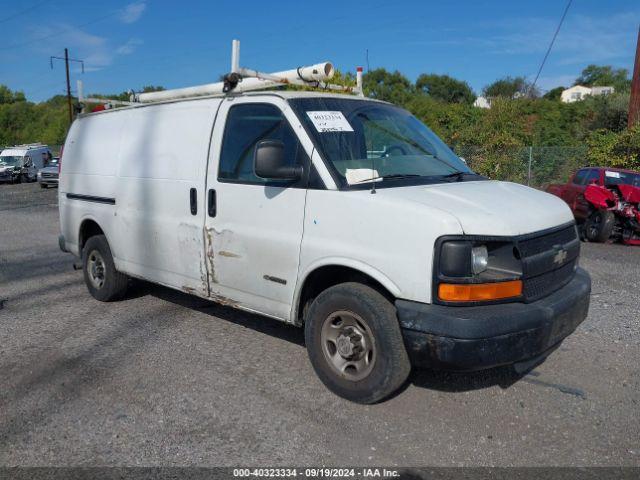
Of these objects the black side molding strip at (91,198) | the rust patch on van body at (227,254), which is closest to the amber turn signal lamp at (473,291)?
the rust patch on van body at (227,254)

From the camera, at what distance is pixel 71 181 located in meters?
6.63

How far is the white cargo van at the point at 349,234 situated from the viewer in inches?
134

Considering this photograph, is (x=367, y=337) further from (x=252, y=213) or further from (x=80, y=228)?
(x=80, y=228)

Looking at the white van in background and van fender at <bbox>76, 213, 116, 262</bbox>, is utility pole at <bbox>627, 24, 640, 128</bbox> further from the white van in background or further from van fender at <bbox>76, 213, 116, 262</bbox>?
the white van in background

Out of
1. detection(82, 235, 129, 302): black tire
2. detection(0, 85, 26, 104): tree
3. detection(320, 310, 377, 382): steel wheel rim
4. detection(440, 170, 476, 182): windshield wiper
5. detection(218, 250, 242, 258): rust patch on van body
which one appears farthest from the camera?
detection(0, 85, 26, 104): tree

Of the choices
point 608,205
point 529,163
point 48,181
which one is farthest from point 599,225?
point 48,181

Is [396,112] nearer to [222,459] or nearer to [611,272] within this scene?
[222,459]

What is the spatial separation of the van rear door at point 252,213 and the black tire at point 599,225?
8.88 m

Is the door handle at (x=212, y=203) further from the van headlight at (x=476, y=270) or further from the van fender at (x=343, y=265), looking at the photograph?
the van headlight at (x=476, y=270)

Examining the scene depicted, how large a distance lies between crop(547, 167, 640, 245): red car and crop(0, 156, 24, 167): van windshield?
3075 centimetres

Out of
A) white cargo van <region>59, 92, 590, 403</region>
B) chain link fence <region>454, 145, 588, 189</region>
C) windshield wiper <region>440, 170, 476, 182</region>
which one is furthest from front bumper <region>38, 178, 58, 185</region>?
windshield wiper <region>440, 170, 476, 182</region>

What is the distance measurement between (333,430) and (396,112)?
2790 millimetres

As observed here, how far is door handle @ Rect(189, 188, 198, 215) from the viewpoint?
4.83 metres

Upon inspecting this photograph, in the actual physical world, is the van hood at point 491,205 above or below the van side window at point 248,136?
below
